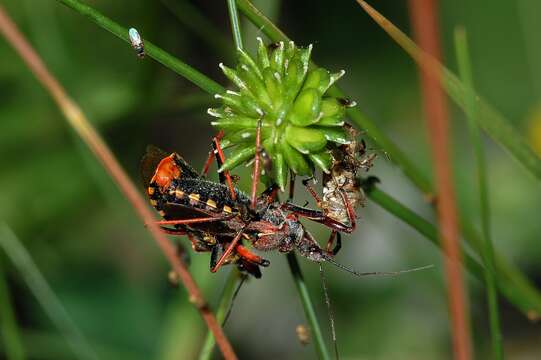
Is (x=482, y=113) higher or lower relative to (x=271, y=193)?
higher

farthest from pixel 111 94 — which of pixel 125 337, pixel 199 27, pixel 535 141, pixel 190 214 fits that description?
pixel 535 141

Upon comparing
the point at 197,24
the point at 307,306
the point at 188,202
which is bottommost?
the point at 307,306

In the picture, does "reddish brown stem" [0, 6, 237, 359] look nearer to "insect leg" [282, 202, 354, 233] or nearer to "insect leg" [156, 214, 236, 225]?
"insect leg" [156, 214, 236, 225]

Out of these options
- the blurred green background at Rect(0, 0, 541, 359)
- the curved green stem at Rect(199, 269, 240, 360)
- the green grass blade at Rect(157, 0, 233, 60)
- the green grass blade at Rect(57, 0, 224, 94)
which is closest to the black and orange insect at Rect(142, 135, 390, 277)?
the curved green stem at Rect(199, 269, 240, 360)

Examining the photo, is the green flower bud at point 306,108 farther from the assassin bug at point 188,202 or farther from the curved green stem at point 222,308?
the curved green stem at point 222,308

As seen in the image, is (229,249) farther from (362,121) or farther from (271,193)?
(362,121)

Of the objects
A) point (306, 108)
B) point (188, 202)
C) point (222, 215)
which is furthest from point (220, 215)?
point (306, 108)
